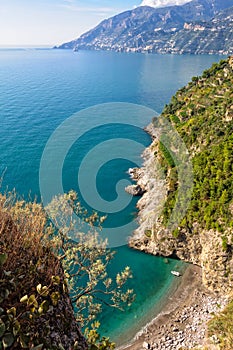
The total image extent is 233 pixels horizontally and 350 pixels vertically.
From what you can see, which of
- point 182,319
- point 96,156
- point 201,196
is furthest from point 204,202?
point 96,156

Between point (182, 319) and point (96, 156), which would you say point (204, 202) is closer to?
point (182, 319)

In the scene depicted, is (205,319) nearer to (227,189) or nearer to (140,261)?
(140,261)

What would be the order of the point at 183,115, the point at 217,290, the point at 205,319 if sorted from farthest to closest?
the point at 183,115 < the point at 217,290 < the point at 205,319

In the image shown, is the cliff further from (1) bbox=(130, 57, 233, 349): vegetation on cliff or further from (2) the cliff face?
(2) the cliff face

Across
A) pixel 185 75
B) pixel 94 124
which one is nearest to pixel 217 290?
pixel 94 124

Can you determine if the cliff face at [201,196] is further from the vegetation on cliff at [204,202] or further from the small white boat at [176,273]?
the small white boat at [176,273]

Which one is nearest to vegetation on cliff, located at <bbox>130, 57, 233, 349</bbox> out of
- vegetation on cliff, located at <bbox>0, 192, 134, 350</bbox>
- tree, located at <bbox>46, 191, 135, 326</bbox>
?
tree, located at <bbox>46, 191, 135, 326</bbox>
